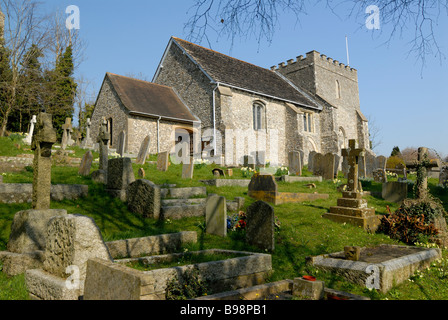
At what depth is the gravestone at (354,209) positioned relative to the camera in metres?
7.67

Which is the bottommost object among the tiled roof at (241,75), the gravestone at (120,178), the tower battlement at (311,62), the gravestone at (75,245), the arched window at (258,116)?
the gravestone at (75,245)

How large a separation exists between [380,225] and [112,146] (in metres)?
17.5

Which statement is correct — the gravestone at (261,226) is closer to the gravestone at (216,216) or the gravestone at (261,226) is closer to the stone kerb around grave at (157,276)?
the gravestone at (216,216)

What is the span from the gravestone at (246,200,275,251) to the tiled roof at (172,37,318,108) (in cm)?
1639

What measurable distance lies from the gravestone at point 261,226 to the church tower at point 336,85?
2350 centimetres

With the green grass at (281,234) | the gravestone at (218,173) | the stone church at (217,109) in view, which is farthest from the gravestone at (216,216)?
the stone church at (217,109)

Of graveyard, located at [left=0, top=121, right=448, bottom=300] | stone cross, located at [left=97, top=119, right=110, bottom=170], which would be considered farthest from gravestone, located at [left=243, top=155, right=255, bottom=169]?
stone cross, located at [left=97, top=119, right=110, bottom=170]

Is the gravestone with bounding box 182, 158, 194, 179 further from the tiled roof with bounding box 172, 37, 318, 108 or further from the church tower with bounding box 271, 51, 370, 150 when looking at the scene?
the church tower with bounding box 271, 51, 370, 150

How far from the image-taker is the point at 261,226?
5.96 metres

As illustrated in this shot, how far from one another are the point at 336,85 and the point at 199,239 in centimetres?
3059

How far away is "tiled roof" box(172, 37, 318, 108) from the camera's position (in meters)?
22.5

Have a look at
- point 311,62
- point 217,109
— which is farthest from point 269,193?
point 311,62
